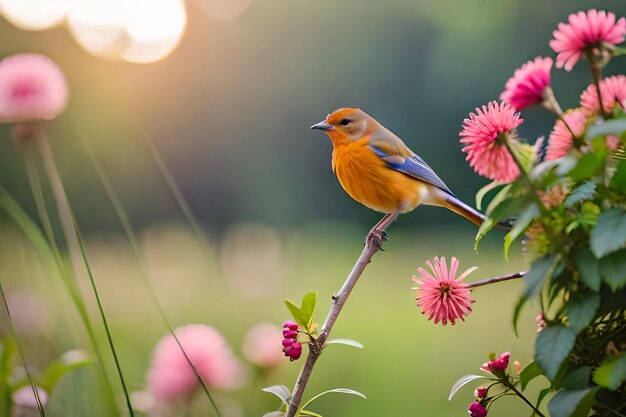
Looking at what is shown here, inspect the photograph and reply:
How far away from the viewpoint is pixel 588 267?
661 mm

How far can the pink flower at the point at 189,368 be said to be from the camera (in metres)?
1.03

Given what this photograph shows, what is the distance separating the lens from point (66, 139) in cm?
432

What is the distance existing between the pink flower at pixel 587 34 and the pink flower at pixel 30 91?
0.85 metres

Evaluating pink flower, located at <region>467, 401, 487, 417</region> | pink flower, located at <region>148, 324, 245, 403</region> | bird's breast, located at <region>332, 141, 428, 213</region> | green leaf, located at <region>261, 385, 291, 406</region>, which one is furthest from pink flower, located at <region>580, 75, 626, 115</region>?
bird's breast, located at <region>332, 141, 428, 213</region>

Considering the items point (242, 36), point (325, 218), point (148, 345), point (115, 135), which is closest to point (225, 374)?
point (148, 345)

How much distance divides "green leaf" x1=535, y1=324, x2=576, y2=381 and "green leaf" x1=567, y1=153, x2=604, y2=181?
0.14m

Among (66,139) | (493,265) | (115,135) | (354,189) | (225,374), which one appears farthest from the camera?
(115,135)

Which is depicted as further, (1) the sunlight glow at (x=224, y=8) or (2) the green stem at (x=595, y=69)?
(1) the sunlight glow at (x=224, y=8)

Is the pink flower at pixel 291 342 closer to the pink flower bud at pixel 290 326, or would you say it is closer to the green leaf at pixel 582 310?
the pink flower bud at pixel 290 326

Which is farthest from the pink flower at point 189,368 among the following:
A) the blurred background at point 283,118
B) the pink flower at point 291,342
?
the blurred background at point 283,118

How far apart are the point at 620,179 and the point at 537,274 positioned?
135 millimetres

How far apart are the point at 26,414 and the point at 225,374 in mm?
677

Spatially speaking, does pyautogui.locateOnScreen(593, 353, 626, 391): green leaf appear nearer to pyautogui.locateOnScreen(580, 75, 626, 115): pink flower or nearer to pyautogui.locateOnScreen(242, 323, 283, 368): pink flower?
pyautogui.locateOnScreen(580, 75, 626, 115): pink flower

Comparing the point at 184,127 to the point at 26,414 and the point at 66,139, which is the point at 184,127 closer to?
the point at 66,139
